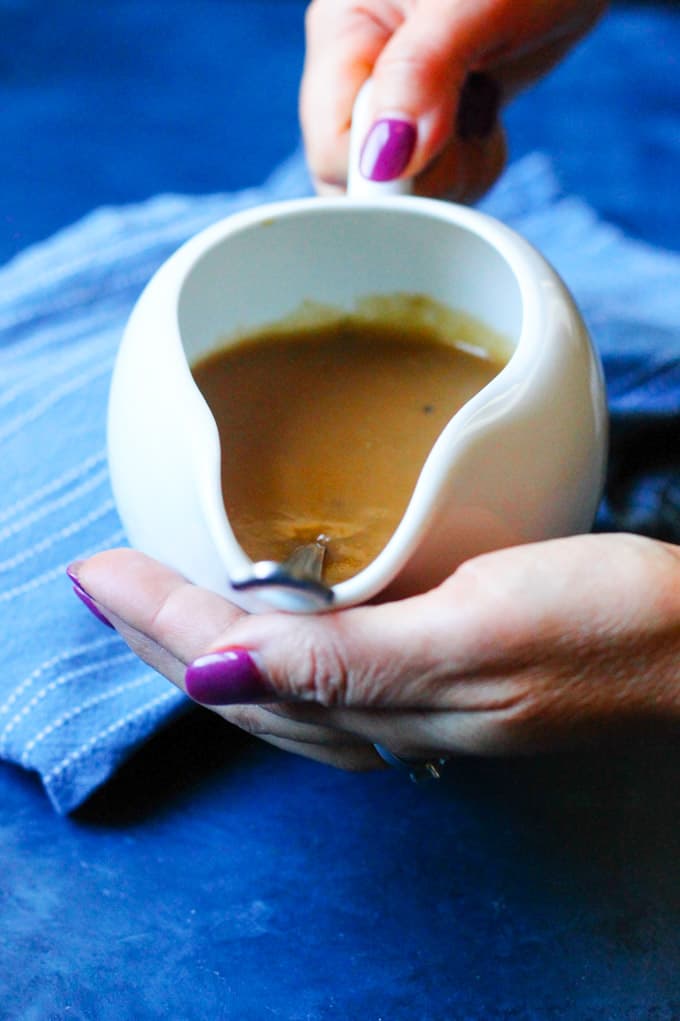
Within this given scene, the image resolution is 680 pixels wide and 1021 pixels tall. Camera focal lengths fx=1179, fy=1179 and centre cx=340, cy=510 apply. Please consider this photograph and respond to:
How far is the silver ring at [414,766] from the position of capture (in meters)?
0.49

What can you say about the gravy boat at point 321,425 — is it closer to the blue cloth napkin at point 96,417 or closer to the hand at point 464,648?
the hand at point 464,648

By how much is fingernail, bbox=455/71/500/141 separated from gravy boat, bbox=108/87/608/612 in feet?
0.57

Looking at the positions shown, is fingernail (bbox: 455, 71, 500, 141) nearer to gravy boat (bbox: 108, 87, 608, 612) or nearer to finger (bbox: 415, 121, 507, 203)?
finger (bbox: 415, 121, 507, 203)

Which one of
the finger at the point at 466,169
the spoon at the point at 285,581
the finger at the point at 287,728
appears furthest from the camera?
the finger at the point at 466,169

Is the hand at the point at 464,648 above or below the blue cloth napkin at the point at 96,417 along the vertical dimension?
above

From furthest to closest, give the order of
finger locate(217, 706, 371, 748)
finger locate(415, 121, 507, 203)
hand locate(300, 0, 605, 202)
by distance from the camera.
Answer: finger locate(415, 121, 507, 203) → hand locate(300, 0, 605, 202) → finger locate(217, 706, 371, 748)

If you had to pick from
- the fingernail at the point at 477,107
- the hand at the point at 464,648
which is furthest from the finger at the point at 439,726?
the fingernail at the point at 477,107

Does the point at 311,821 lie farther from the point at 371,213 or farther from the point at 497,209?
the point at 497,209

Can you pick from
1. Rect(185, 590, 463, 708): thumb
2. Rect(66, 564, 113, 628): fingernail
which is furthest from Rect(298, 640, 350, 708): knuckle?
Rect(66, 564, 113, 628): fingernail

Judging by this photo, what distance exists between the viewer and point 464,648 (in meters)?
0.40

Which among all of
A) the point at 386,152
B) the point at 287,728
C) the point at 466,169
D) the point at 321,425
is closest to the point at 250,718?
the point at 287,728

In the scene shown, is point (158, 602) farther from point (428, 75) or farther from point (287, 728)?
point (428, 75)

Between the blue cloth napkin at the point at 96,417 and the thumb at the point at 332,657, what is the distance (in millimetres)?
164

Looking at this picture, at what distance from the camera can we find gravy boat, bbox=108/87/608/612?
407mm
